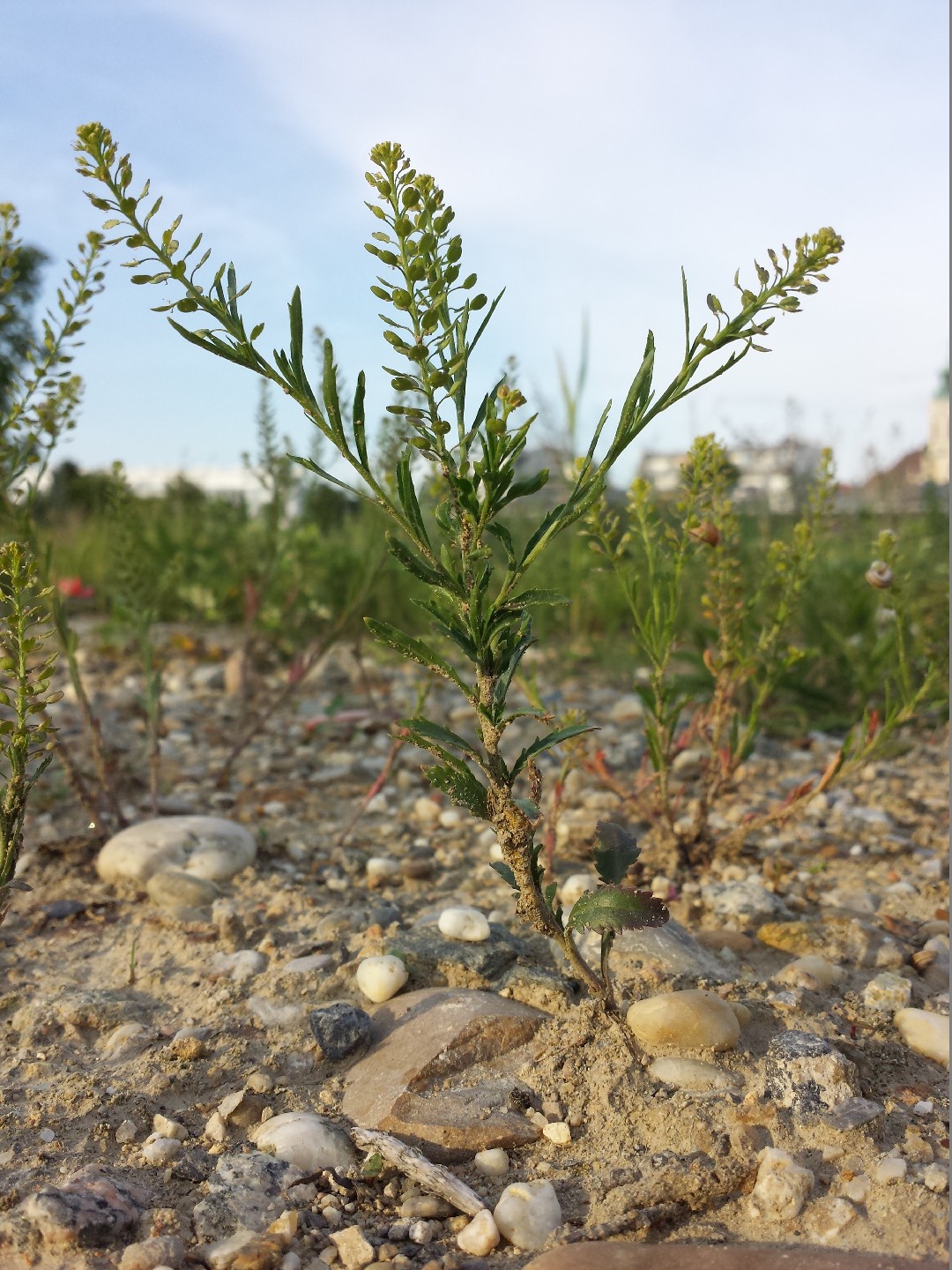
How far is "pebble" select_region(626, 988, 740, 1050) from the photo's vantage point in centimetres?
199

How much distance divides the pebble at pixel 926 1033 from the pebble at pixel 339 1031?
1076 millimetres

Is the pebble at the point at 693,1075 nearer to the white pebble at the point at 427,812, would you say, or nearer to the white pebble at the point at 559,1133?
the white pebble at the point at 559,1133

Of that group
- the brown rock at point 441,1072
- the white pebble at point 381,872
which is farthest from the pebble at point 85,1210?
the white pebble at point 381,872

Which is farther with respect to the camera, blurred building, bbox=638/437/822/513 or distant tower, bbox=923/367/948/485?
distant tower, bbox=923/367/948/485

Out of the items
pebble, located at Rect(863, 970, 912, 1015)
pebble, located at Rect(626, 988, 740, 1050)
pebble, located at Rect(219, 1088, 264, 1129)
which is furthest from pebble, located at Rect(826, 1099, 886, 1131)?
pebble, located at Rect(219, 1088, 264, 1129)

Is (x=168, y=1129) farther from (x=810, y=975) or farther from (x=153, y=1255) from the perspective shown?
(x=810, y=975)

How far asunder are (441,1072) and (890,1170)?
78 cm

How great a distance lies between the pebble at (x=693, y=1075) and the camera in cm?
192

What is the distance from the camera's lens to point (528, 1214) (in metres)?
1.64

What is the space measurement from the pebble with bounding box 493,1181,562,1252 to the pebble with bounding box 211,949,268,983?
0.90m

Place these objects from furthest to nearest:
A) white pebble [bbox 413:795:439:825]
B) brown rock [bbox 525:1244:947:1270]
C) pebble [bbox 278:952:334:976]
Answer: white pebble [bbox 413:795:439:825]
pebble [bbox 278:952:334:976]
brown rock [bbox 525:1244:947:1270]

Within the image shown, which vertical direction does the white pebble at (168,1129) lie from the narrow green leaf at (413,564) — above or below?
below

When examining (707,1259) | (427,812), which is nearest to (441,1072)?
(707,1259)

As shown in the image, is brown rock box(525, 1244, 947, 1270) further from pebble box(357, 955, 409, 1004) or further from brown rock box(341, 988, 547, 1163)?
pebble box(357, 955, 409, 1004)
